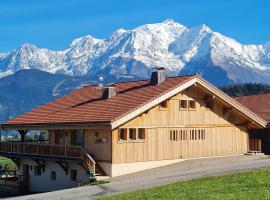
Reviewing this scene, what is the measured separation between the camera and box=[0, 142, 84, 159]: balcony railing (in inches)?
1481

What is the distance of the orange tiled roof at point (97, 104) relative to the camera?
123 ft

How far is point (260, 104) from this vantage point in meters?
51.1

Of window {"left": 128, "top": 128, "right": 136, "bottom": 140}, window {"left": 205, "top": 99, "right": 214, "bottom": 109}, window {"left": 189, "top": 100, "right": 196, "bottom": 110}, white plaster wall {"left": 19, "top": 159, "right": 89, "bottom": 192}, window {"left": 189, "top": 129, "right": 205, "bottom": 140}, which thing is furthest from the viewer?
window {"left": 205, "top": 99, "right": 214, "bottom": 109}

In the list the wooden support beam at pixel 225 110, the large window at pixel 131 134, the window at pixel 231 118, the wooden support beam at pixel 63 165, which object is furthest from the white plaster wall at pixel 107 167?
the window at pixel 231 118

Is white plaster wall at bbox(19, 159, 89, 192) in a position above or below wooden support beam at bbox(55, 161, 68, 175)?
below

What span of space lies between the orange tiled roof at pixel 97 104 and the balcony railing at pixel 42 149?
1.69m

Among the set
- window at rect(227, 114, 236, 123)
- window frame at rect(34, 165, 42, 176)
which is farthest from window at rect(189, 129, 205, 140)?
window frame at rect(34, 165, 42, 176)

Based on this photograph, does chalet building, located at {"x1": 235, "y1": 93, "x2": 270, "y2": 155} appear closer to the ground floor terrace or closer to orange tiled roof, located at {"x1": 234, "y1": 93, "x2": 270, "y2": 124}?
orange tiled roof, located at {"x1": 234, "y1": 93, "x2": 270, "y2": 124}

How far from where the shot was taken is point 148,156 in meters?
38.5

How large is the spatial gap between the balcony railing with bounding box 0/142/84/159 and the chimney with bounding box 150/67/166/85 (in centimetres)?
846

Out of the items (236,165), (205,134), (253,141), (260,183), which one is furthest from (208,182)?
(253,141)

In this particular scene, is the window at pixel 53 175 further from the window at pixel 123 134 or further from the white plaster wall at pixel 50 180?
the window at pixel 123 134

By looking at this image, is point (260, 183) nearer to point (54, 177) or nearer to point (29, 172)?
point (54, 177)

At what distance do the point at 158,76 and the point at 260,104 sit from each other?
12.8 meters
